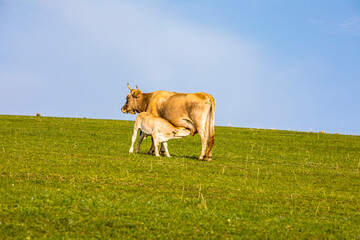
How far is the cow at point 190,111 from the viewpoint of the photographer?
816 inches

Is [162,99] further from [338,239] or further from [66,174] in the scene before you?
[338,239]

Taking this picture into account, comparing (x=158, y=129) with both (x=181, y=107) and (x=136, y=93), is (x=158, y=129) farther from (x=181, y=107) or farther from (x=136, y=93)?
(x=136, y=93)

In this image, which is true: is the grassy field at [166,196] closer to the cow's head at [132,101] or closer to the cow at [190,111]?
the cow at [190,111]

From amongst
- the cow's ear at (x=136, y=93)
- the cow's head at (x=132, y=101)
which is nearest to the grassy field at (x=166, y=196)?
the cow's head at (x=132, y=101)

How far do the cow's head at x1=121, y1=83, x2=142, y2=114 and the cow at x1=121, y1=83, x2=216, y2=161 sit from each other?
126 centimetres

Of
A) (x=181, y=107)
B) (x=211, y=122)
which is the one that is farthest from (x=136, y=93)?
(x=211, y=122)

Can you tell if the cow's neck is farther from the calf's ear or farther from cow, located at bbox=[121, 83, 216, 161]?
cow, located at bbox=[121, 83, 216, 161]

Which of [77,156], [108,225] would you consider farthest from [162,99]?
[108,225]

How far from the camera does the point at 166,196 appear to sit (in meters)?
12.5

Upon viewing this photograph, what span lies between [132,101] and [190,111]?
441 centimetres

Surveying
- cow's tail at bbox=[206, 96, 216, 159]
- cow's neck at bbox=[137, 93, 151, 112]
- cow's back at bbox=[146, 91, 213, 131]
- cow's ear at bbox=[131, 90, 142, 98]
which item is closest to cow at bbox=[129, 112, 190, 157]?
cow's back at bbox=[146, 91, 213, 131]

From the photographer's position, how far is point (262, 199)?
13.4 m

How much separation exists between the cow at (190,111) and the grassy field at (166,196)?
131cm

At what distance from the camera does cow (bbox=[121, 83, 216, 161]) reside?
2073 centimetres
